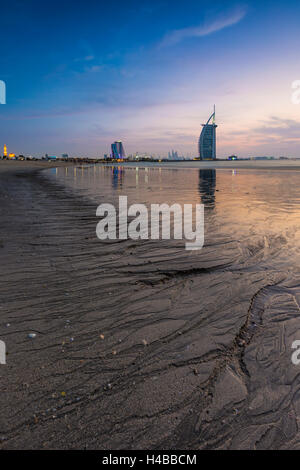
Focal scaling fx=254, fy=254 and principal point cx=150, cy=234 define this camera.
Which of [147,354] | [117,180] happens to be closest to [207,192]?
[117,180]

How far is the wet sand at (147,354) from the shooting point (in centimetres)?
230

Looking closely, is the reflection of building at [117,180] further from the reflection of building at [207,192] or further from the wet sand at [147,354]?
the wet sand at [147,354]

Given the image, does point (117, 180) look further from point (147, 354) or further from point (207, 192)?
point (147, 354)

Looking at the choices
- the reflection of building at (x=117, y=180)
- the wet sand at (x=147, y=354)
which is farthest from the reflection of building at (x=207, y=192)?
the wet sand at (x=147, y=354)

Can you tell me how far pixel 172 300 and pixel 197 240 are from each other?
371 centimetres

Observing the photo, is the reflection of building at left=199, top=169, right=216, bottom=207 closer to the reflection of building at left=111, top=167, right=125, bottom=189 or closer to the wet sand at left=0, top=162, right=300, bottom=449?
the reflection of building at left=111, top=167, right=125, bottom=189

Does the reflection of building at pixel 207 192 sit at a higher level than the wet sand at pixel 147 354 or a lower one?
higher

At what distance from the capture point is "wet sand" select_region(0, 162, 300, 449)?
2.30 m

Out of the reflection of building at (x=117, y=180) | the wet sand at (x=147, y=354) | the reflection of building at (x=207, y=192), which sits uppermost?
the reflection of building at (x=117, y=180)

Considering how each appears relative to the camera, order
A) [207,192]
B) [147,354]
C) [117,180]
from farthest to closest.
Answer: [117,180] → [207,192] → [147,354]

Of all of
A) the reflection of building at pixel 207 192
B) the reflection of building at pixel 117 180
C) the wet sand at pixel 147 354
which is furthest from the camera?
the reflection of building at pixel 117 180

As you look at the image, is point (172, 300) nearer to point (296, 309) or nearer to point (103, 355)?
A: point (103, 355)

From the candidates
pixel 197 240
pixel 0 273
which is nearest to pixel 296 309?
pixel 197 240

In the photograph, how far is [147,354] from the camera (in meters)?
3.19
